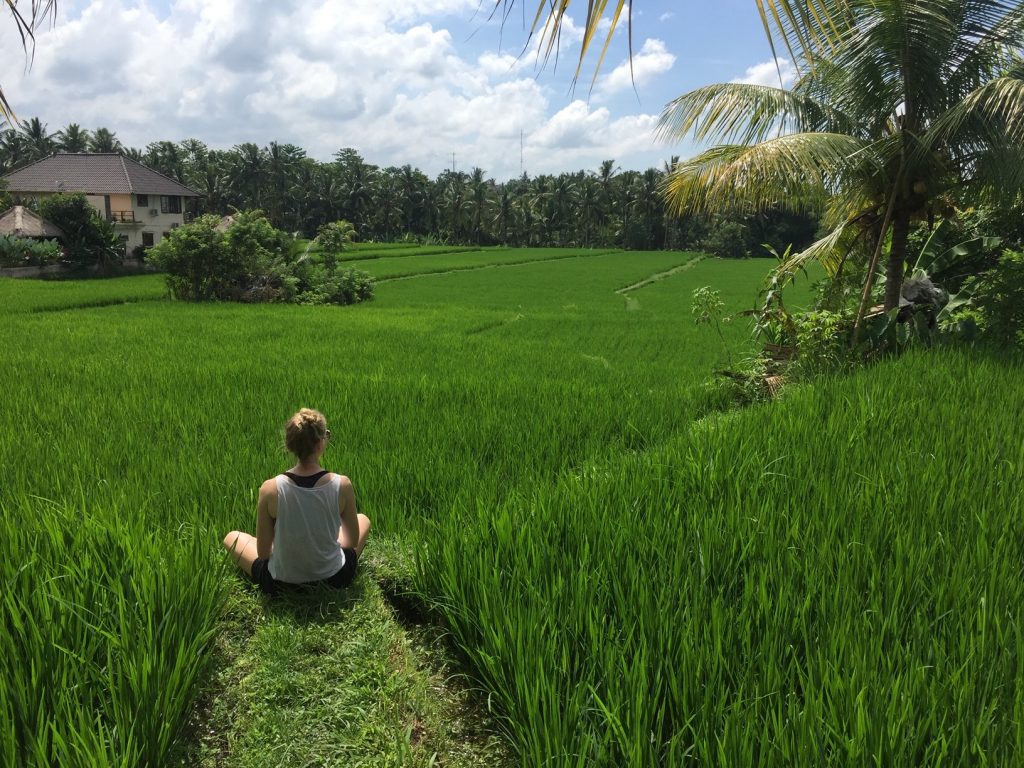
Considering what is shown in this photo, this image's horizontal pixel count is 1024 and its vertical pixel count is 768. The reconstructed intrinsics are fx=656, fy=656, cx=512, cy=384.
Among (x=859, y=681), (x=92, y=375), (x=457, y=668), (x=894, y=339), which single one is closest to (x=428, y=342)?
(x=92, y=375)

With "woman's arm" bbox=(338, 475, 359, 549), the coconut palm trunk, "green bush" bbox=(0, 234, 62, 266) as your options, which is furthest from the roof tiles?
"woman's arm" bbox=(338, 475, 359, 549)

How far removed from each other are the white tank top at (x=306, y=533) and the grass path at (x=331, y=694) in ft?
0.40

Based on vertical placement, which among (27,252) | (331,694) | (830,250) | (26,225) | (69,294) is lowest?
(331,694)

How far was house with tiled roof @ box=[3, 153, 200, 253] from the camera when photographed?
91.8 ft

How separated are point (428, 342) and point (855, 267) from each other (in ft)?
19.7

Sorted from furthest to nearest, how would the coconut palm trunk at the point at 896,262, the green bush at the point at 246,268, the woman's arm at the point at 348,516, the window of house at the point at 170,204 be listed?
1. the window of house at the point at 170,204
2. the green bush at the point at 246,268
3. the coconut palm trunk at the point at 896,262
4. the woman's arm at the point at 348,516

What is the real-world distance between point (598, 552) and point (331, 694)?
983mm

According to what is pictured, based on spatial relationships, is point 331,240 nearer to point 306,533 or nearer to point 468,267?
point 468,267

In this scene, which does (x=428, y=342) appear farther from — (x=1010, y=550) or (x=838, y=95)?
(x=1010, y=550)

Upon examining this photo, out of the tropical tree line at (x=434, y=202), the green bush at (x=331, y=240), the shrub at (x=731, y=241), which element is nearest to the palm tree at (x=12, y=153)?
the tropical tree line at (x=434, y=202)

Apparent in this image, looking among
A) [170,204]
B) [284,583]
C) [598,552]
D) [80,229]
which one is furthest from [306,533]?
[170,204]

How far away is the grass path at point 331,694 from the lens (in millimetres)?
1775

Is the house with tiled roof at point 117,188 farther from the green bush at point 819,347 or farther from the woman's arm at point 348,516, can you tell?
the woman's arm at point 348,516

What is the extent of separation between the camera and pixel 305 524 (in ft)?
7.75
